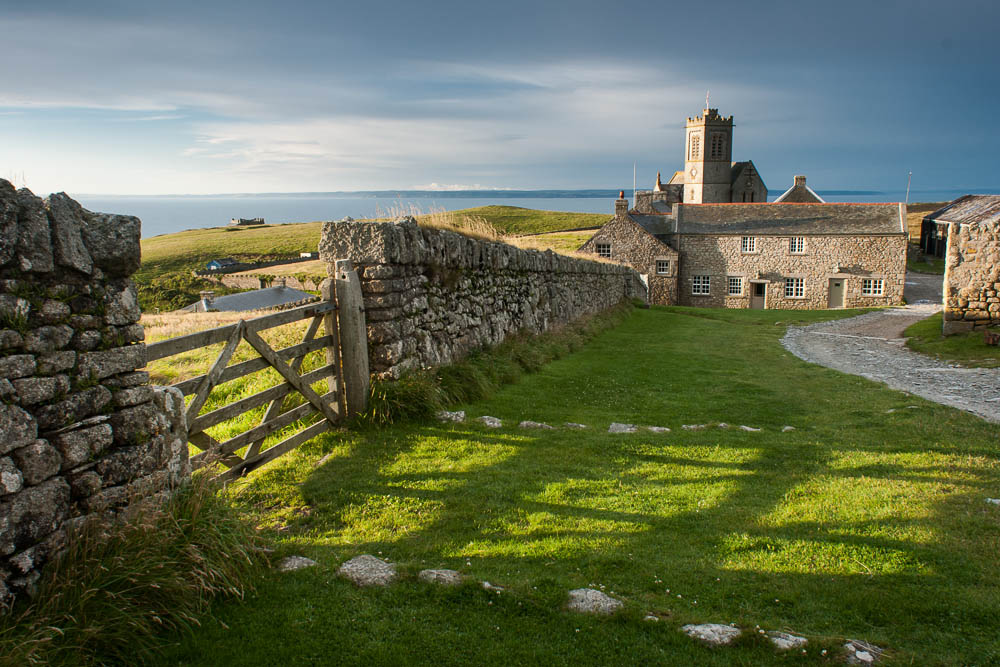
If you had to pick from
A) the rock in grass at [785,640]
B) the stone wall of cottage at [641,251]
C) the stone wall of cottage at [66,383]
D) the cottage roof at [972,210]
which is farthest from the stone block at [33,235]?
the stone wall of cottage at [641,251]

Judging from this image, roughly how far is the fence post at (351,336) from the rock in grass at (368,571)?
140 inches

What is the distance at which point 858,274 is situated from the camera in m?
46.9

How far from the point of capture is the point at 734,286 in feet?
164

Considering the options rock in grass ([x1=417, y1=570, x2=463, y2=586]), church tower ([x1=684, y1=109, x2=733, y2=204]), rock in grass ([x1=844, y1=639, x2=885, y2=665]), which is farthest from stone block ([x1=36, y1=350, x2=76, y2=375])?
church tower ([x1=684, y1=109, x2=733, y2=204])

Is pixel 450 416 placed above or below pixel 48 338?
below

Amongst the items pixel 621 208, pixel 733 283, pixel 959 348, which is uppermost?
pixel 621 208

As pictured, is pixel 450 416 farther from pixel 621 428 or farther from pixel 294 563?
pixel 294 563

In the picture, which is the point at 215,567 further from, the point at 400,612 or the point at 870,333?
the point at 870,333

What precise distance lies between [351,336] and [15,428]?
4.51 m

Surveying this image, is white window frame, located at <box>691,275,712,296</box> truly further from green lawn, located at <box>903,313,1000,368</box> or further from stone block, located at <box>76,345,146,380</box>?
stone block, located at <box>76,345,146,380</box>

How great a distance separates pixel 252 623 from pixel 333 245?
541 cm

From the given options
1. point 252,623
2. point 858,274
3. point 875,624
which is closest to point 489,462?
point 252,623

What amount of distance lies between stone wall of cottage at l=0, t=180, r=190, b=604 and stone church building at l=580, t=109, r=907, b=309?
4339 cm

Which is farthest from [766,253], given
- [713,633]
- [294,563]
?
[294,563]
